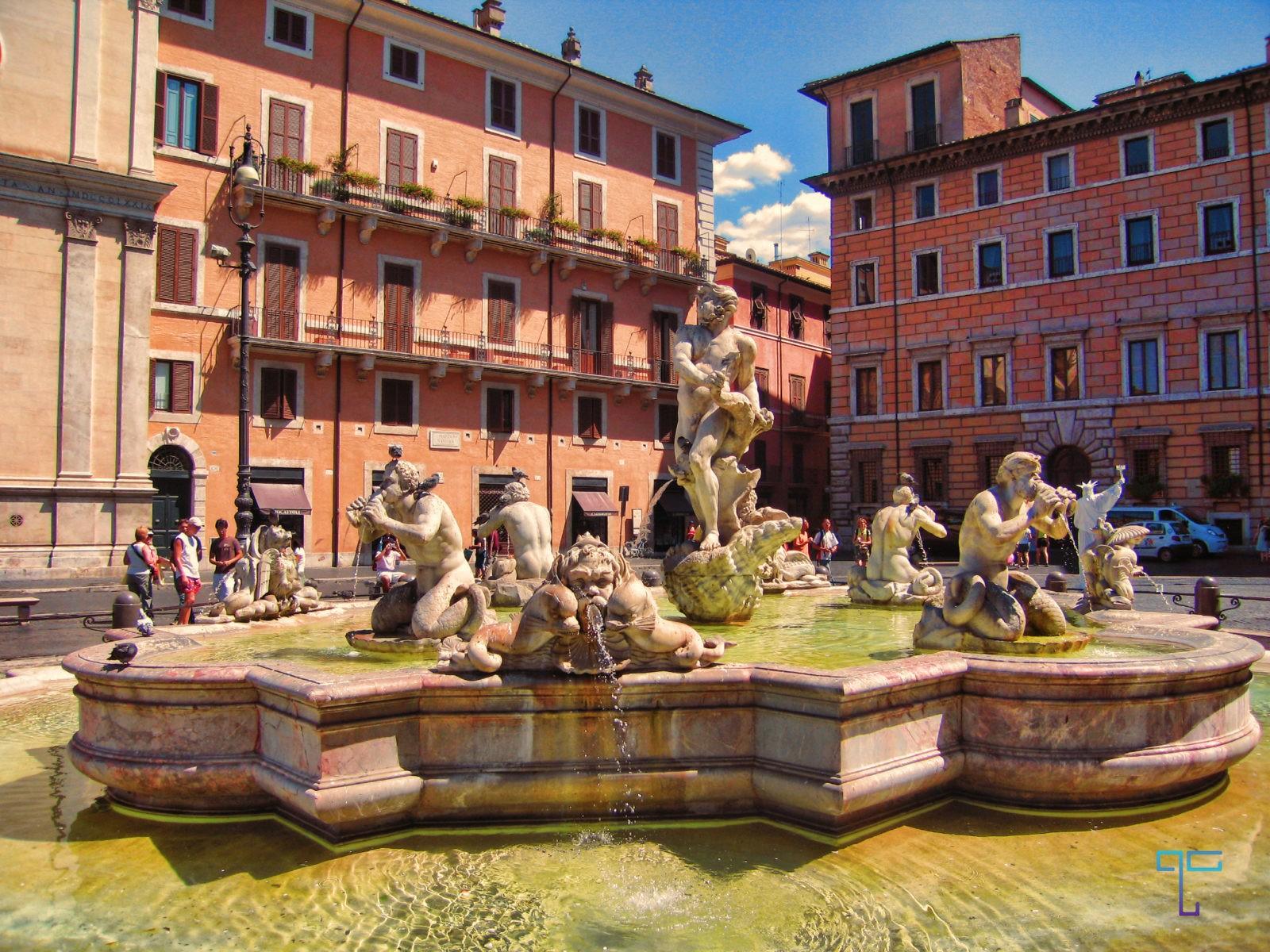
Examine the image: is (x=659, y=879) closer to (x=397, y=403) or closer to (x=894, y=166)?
(x=397, y=403)

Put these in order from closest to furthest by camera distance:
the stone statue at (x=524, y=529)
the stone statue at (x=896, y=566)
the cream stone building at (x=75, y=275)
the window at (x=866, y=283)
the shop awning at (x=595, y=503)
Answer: the stone statue at (x=524, y=529), the stone statue at (x=896, y=566), the cream stone building at (x=75, y=275), the shop awning at (x=595, y=503), the window at (x=866, y=283)

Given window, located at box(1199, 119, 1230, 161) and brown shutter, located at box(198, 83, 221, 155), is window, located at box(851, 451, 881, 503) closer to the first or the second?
window, located at box(1199, 119, 1230, 161)

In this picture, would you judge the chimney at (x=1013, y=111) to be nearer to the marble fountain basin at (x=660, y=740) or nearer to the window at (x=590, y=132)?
the window at (x=590, y=132)

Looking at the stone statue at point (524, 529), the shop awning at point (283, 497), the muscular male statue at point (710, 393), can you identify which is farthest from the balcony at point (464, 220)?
the stone statue at point (524, 529)

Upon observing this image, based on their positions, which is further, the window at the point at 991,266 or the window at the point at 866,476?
the window at the point at 866,476

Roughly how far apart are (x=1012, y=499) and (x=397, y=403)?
81.2 feet

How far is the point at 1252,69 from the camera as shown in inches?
1123

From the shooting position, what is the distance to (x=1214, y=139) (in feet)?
98.2

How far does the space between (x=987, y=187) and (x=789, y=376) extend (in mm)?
12467

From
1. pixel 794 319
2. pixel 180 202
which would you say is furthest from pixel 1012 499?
pixel 794 319

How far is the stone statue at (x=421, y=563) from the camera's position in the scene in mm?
5535

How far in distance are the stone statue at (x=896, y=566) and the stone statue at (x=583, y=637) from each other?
184 inches

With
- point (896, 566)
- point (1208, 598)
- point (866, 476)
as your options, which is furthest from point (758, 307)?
point (896, 566)

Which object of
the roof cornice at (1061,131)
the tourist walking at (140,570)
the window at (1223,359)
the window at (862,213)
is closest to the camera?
the tourist walking at (140,570)
